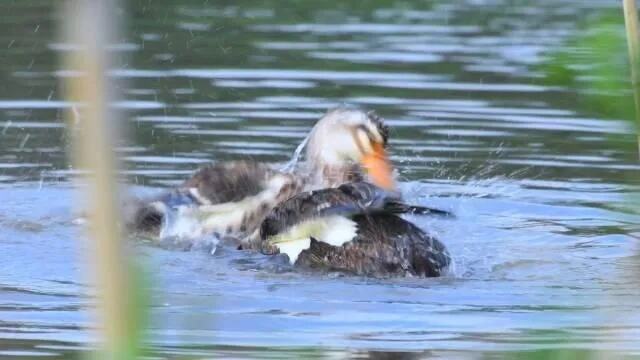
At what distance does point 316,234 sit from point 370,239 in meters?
0.27

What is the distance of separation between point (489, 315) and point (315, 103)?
532cm

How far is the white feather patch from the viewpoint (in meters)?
7.17

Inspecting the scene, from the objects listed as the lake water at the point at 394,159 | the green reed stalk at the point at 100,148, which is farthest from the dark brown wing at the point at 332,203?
the green reed stalk at the point at 100,148

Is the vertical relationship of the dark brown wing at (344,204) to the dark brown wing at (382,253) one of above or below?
above

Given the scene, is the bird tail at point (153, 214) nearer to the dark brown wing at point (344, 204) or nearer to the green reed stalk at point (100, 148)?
the dark brown wing at point (344, 204)

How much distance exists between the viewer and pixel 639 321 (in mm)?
5648

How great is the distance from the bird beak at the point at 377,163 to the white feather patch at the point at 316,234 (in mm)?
918

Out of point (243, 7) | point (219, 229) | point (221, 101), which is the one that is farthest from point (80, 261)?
point (243, 7)

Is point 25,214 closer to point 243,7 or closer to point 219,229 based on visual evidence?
point 219,229

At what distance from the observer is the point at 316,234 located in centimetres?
727

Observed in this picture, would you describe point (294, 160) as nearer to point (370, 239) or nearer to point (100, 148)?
point (370, 239)

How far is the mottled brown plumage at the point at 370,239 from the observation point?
705 cm

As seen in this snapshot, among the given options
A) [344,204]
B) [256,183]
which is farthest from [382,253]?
[256,183]

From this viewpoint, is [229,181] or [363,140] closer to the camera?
[363,140]
